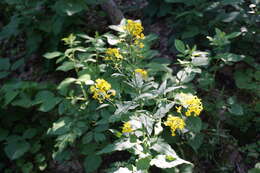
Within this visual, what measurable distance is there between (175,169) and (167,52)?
196cm

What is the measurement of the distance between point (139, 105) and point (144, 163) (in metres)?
0.44

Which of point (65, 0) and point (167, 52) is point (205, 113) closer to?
point (167, 52)

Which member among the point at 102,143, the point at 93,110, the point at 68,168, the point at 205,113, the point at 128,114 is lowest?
the point at 68,168

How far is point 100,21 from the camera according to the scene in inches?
175

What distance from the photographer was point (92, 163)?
2.46 metres

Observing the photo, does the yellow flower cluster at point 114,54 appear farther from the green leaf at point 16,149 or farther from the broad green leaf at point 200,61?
the green leaf at point 16,149

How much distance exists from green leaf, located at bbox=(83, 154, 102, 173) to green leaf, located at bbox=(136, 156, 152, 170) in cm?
66

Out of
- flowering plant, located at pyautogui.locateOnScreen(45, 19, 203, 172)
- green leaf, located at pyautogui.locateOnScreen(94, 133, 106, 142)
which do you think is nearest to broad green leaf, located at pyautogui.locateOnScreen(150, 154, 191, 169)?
flowering plant, located at pyautogui.locateOnScreen(45, 19, 203, 172)

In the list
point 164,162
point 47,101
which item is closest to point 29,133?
point 47,101

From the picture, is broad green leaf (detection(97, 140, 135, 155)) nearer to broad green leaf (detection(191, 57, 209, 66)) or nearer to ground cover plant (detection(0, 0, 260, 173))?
ground cover plant (detection(0, 0, 260, 173))

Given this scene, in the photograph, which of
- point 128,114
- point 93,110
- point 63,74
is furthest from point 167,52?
point 128,114

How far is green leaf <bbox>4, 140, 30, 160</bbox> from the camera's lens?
9.24 feet

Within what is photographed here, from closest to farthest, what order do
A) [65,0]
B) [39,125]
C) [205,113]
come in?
[205,113] < [39,125] < [65,0]

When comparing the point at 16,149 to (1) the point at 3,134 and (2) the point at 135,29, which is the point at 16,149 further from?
(2) the point at 135,29
